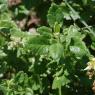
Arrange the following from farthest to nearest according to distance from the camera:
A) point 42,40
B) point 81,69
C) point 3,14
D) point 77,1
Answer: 1. point 77,1
2. point 3,14
3. point 81,69
4. point 42,40

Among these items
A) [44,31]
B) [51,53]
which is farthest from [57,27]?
[51,53]

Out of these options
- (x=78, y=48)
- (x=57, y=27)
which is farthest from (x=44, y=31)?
(x=78, y=48)

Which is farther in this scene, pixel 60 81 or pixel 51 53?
pixel 60 81

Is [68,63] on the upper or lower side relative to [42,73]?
upper

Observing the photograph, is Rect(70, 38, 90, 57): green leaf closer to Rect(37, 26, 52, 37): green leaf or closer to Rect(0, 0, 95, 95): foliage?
Rect(0, 0, 95, 95): foliage

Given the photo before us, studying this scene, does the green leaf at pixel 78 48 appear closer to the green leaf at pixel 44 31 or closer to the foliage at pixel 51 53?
the foliage at pixel 51 53

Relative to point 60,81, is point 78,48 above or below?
above

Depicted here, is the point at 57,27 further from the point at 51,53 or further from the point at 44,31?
the point at 51,53

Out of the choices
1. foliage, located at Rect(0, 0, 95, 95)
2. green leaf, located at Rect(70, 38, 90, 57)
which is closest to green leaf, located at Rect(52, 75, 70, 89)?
foliage, located at Rect(0, 0, 95, 95)

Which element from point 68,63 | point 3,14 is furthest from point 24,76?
point 3,14

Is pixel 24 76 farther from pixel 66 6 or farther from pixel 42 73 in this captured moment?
pixel 66 6
